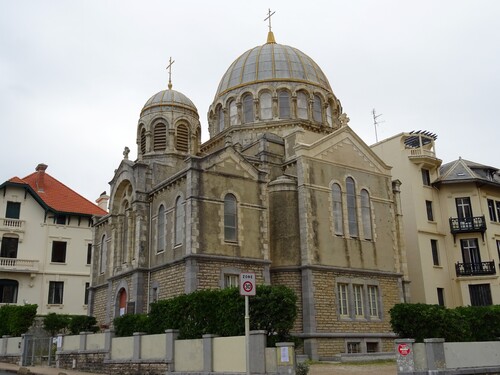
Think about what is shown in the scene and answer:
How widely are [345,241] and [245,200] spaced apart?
5.86 meters

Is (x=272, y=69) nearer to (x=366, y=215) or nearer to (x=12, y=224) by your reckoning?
(x=366, y=215)

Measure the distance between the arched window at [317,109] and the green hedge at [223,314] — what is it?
1834cm

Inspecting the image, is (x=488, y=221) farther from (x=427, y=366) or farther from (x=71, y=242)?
(x=71, y=242)

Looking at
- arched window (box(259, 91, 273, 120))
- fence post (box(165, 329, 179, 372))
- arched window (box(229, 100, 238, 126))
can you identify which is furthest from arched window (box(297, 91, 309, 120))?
fence post (box(165, 329, 179, 372))

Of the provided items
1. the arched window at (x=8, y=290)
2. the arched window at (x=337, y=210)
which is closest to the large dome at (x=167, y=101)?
the arched window at (x=337, y=210)

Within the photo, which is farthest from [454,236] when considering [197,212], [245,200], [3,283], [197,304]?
[3,283]

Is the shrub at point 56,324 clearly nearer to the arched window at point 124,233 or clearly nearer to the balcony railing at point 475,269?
the arched window at point 124,233

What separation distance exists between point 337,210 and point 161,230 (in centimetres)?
915

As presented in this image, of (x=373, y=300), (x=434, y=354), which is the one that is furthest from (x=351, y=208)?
(x=434, y=354)

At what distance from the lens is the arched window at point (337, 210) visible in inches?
1112

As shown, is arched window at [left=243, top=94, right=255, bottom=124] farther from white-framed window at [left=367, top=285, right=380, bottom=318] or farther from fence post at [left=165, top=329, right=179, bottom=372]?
fence post at [left=165, top=329, right=179, bottom=372]

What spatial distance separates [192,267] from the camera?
23.8m

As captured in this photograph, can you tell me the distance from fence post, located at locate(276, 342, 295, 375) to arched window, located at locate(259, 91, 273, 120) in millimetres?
21090

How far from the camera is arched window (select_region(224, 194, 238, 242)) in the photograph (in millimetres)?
25578
